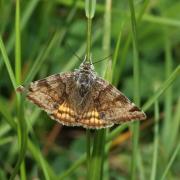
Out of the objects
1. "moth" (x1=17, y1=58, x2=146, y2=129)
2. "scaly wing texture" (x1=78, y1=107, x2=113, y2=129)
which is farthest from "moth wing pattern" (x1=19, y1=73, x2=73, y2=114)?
"scaly wing texture" (x1=78, y1=107, x2=113, y2=129)

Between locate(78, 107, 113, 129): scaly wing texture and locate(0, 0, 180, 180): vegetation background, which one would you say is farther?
locate(0, 0, 180, 180): vegetation background

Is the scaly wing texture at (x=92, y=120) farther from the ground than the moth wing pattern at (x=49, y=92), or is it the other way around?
the moth wing pattern at (x=49, y=92)

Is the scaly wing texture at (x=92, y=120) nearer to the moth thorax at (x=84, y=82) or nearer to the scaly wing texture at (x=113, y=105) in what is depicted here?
the scaly wing texture at (x=113, y=105)

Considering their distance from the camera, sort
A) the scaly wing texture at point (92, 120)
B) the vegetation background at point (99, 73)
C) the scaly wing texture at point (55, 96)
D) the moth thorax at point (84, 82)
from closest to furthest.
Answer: the scaly wing texture at point (92, 120)
the scaly wing texture at point (55, 96)
the moth thorax at point (84, 82)
the vegetation background at point (99, 73)

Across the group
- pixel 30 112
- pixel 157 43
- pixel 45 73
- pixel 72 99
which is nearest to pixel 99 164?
pixel 72 99

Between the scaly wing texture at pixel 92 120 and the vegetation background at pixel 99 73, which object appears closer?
the scaly wing texture at pixel 92 120

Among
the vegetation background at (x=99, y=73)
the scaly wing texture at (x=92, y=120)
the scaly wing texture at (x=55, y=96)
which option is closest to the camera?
the scaly wing texture at (x=92, y=120)

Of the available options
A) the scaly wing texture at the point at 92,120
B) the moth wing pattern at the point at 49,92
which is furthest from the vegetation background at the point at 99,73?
the scaly wing texture at the point at 92,120

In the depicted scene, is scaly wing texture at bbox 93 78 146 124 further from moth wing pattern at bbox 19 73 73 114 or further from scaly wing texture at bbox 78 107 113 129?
moth wing pattern at bbox 19 73 73 114

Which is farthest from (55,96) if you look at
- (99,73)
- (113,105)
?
(99,73)
